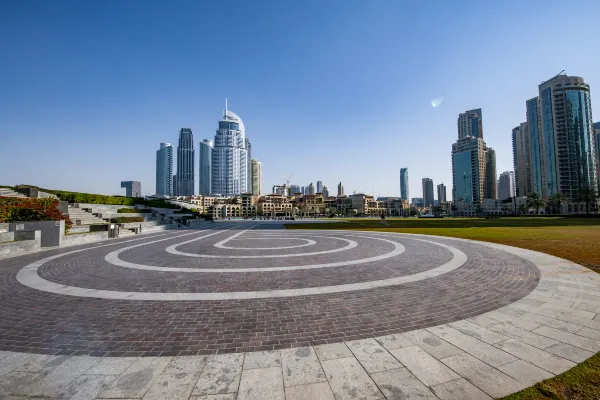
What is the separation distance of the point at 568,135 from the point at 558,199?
2269 inches

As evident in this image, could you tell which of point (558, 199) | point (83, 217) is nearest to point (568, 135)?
point (558, 199)

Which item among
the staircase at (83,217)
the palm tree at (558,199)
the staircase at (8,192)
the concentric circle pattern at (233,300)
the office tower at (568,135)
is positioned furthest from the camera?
the office tower at (568,135)

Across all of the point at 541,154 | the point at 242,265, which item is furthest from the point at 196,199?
the point at 541,154

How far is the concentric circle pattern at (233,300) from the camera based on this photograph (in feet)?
15.9

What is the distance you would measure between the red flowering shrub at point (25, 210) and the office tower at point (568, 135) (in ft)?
623

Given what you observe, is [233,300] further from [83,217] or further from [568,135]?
[568,135]

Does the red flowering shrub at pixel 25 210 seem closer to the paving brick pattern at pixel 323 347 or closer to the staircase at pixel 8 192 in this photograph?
the staircase at pixel 8 192

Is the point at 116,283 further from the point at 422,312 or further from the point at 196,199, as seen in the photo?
the point at 196,199

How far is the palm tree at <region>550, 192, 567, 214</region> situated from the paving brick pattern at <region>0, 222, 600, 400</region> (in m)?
141

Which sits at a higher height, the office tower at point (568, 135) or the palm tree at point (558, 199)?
the office tower at point (568, 135)

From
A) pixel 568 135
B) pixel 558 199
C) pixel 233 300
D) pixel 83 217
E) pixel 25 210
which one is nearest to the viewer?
pixel 233 300

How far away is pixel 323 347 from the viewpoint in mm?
4469

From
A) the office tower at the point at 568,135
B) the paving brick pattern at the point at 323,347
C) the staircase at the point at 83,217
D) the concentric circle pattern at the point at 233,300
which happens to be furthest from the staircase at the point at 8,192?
the office tower at the point at 568,135

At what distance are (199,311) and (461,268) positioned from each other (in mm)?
9712
